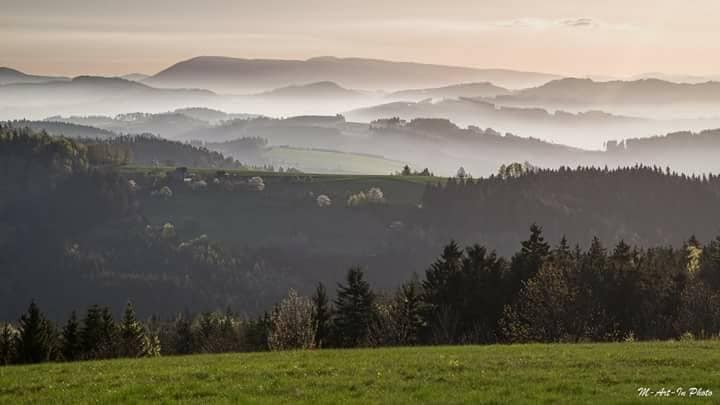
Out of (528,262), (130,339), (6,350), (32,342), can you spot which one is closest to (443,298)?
(528,262)

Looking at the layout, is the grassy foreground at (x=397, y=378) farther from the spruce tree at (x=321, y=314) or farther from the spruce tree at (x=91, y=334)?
the spruce tree at (x=91, y=334)

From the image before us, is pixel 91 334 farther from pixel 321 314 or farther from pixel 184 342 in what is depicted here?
pixel 184 342

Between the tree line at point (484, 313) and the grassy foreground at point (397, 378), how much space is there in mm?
21463

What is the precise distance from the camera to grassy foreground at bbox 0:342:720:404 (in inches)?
1001

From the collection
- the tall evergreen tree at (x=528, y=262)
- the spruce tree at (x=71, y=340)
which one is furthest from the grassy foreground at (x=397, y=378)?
the tall evergreen tree at (x=528, y=262)

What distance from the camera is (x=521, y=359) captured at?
34.0m

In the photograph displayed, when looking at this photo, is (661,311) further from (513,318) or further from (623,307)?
(513,318)

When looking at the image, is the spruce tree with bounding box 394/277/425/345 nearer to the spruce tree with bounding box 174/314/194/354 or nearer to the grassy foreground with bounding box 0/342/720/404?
the grassy foreground with bounding box 0/342/720/404

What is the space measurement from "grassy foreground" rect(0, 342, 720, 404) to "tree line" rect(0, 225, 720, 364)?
2146cm

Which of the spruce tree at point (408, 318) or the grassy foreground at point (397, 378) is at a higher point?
the grassy foreground at point (397, 378)

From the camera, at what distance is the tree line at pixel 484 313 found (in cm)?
6431

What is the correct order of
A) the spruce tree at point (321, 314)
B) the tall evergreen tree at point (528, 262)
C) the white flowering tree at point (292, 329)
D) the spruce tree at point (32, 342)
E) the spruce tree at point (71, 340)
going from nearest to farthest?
the white flowering tree at point (292, 329) < the spruce tree at point (32, 342) < the spruce tree at point (321, 314) < the spruce tree at point (71, 340) < the tall evergreen tree at point (528, 262)

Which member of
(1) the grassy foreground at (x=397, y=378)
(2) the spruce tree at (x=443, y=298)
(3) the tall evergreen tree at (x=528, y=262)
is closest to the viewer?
(1) the grassy foreground at (x=397, y=378)

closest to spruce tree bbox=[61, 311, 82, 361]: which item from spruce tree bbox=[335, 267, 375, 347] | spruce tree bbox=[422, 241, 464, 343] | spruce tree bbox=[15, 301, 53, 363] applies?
spruce tree bbox=[15, 301, 53, 363]
